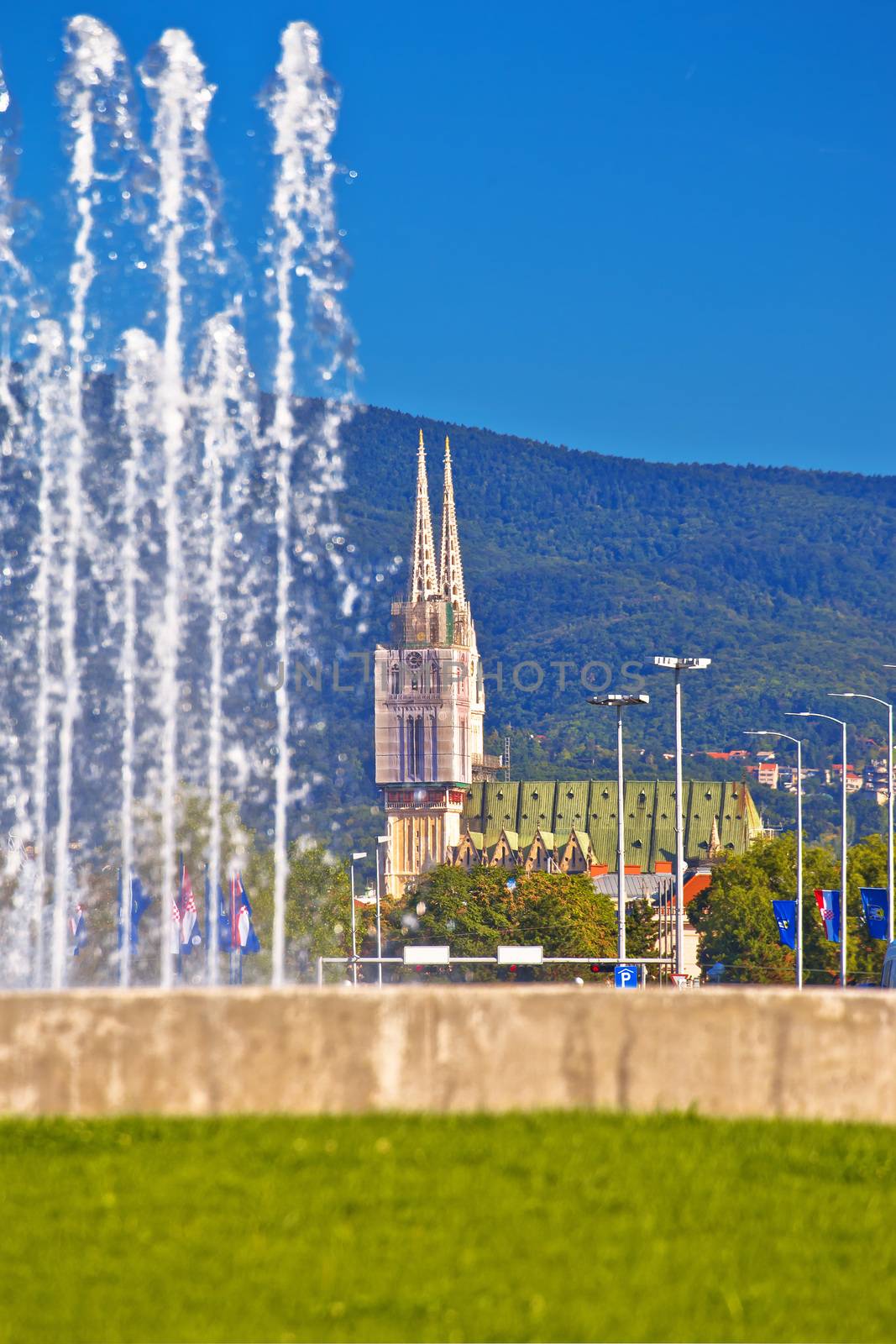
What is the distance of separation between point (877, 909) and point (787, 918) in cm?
629

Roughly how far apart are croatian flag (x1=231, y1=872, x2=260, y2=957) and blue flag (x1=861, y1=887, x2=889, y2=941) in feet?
60.1

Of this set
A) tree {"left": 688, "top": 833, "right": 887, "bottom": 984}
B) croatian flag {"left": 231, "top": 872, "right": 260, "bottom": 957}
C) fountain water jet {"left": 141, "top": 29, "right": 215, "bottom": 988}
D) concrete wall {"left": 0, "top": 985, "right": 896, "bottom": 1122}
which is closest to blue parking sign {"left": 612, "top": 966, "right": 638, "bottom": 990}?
croatian flag {"left": 231, "top": 872, "right": 260, "bottom": 957}

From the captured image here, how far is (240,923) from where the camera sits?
65.4 metres

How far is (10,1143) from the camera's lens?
13.1 metres

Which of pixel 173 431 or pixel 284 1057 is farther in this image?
pixel 173 431

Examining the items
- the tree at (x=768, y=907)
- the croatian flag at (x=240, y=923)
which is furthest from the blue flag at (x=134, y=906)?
the tree at (x=768, y=907)

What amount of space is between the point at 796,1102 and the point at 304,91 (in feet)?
95.8

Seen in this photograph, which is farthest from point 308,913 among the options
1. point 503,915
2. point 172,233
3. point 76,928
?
point 172,233

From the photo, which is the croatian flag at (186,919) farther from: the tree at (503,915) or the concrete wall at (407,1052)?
the tree at (503,915)

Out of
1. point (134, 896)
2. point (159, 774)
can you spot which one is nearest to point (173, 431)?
point (159, 774)

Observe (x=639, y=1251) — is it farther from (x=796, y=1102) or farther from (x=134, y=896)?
(x=134, y=896)

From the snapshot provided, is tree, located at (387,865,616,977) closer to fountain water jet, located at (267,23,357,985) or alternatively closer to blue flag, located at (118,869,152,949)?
blue flag, located at (118,869,152,949)

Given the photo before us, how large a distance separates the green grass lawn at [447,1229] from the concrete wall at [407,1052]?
13.5 inches

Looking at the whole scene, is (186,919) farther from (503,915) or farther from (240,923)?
(503,915)
